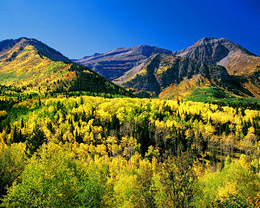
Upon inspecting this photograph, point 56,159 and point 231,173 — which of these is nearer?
point 56,159

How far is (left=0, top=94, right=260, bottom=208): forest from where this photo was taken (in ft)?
95.2

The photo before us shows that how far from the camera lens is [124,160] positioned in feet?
333

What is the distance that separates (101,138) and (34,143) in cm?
4701

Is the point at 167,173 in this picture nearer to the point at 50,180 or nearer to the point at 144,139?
the point at 50,180

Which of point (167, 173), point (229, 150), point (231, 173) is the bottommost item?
point (229, 150)

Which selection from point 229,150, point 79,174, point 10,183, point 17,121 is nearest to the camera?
point 10,183

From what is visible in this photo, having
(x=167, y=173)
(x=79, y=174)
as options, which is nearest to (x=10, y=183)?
(x=79, y=174)

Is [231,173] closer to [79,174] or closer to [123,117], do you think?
[79,174]

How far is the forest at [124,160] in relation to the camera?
95.2 ft

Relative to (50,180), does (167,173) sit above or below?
above

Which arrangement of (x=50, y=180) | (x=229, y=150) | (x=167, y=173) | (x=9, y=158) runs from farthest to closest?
1. (x=229, y=150)
2. (x=9, y=158)
3. (x=50, y=180)
4. (x=167, y=173)

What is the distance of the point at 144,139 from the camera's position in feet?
448

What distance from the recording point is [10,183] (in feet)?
156

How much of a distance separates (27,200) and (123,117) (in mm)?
150596
